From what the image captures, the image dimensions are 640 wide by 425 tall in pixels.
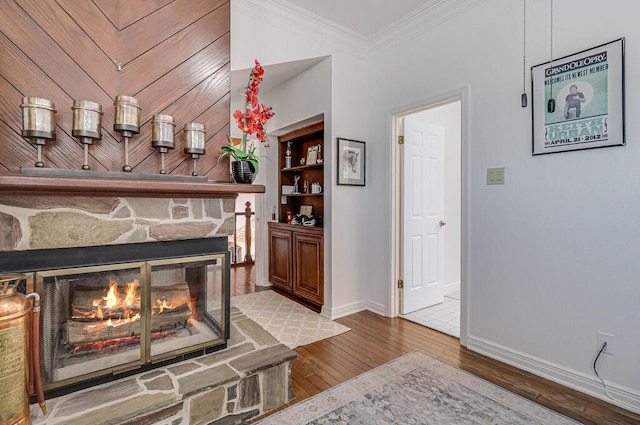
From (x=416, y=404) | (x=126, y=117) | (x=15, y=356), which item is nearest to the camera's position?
(x=15, y=356)

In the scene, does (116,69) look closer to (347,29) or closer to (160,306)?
(160,306)

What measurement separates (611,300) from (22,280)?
10.6 ft

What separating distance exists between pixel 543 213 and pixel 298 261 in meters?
2.46

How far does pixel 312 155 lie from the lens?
378 centimetres

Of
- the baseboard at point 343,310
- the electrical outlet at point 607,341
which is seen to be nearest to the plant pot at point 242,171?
the baseboard at point 343,310

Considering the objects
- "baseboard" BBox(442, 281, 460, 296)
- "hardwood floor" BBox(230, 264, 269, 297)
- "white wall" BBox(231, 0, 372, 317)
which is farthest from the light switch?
"hardwood floor" BBox(230, 264, 269, 297)

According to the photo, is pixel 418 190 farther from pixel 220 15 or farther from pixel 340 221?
pixel 220 15

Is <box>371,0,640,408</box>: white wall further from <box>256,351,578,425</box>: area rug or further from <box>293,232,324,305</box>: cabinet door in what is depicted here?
<box>293,232,324,305</box>: cabinet door

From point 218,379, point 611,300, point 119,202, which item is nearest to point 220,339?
point 218,379

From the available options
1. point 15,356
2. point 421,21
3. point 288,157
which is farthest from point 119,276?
point 421,21

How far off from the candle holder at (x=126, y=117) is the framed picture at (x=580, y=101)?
2.59 metres

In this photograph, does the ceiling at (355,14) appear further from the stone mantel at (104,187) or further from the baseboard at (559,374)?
the baseboard at (559,374)

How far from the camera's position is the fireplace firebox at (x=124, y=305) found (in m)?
1.57

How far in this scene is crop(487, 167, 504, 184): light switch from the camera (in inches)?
93.5
